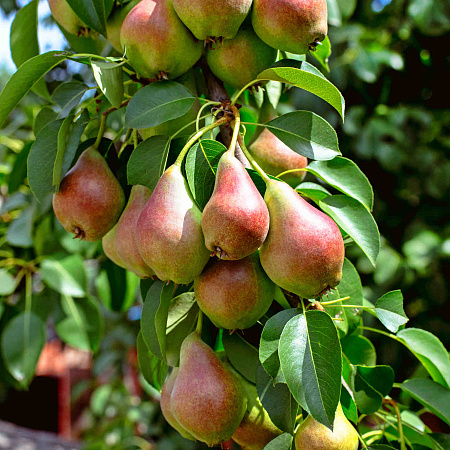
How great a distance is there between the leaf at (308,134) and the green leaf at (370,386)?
0.24 metres

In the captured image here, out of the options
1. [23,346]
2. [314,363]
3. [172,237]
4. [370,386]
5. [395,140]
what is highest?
[172,237]

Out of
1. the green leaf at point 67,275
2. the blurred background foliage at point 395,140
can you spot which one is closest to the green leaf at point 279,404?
the green leaf at point 67,275

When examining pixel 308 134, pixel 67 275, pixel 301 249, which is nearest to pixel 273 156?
pixel 308 134

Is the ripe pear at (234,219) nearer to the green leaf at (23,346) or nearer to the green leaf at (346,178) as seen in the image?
the green leaf at (346,178)

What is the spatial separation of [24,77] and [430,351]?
1.82ft

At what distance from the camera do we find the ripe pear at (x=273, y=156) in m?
0.59

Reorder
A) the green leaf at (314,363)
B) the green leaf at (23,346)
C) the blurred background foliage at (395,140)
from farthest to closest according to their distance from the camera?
the blurred background foliage at (395,140)
the green leaf at (23,346)
the green leaf at (314,363)

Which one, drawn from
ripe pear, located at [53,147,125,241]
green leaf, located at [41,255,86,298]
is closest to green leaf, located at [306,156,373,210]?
ripe pear, located at [53,147,125,241]

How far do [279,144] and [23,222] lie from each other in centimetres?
69

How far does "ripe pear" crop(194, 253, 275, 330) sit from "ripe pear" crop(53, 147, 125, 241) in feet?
0.45

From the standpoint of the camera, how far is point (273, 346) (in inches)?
17.2

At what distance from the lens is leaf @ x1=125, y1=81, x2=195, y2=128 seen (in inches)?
19.3

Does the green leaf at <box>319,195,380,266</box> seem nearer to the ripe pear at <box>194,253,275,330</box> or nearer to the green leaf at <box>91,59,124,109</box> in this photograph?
the ripe pear at <box>194,253,275,330</box>

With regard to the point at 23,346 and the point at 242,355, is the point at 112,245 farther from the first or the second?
the point at 23,346
